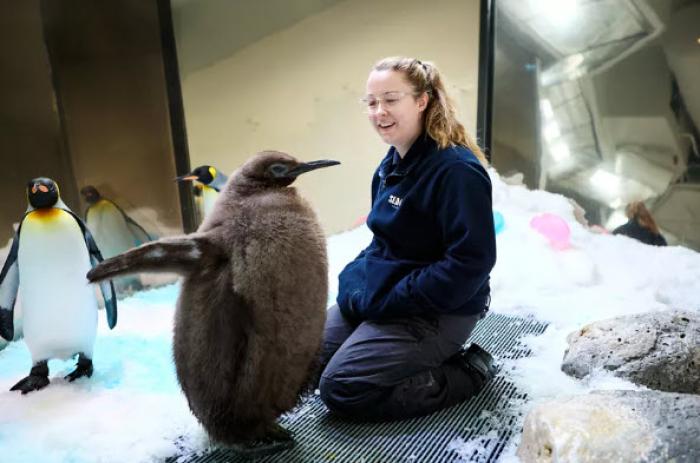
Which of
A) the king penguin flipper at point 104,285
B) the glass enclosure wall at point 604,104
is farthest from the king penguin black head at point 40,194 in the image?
the glass enclosure wall at point 604,104

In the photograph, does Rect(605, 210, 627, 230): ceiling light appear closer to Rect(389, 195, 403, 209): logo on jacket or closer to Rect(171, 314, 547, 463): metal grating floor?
Rect(171, 314, 547, 463): metal grating floor

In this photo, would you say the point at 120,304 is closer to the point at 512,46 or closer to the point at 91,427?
the point at 91,427

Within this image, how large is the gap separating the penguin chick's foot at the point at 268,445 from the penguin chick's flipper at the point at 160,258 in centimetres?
47

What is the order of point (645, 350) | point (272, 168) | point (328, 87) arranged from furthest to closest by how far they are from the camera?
1. point (328, 87)
2. point (645, 350)
3. point (272, 168)

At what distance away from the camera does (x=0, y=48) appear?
210 cm

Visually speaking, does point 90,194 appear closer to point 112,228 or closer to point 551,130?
point 112,228

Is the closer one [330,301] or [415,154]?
[415,154]

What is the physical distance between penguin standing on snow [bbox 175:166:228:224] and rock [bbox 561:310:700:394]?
182 cm

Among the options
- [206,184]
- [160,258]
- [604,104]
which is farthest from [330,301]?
[604,104]

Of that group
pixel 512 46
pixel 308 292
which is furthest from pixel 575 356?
pixel 512 46

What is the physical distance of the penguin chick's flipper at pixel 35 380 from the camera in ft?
5.51

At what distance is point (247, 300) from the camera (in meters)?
1.11

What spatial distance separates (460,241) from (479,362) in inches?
19.7

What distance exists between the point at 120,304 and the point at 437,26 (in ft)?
8.02
